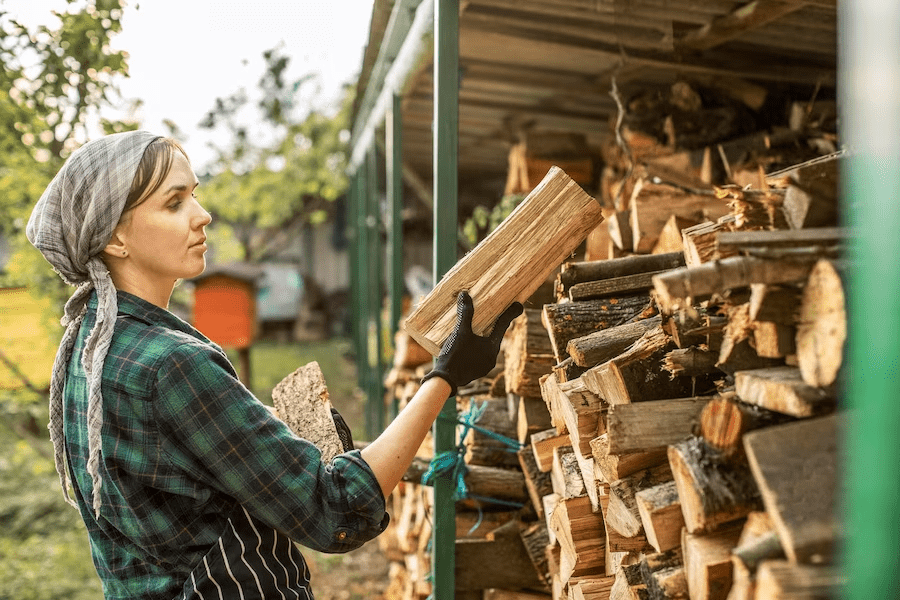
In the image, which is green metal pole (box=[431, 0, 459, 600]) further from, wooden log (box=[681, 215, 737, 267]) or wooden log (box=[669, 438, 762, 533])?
wooden log (box=[669, 438, 762, 533])

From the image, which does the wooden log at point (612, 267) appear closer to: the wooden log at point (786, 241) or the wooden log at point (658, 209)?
the wooden log at point (658, 209)

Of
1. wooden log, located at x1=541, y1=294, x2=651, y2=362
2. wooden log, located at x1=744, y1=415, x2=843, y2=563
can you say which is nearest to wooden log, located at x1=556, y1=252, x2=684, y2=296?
wooden log, located at x1=541, y1=294, x2=651, y2=362

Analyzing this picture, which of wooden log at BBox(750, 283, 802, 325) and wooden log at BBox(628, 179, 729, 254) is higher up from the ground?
wooden log at BBox(628, 179, 729, 254)

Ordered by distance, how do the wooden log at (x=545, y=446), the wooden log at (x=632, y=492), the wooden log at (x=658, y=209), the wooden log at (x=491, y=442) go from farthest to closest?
the wooden log at (x=491, y=442) < the wooden log at (x=658, y=209) < the wooden log at (x=545, y=446) < the wooden log at (x=632, y=492)

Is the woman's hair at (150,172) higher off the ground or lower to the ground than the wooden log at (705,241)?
higher

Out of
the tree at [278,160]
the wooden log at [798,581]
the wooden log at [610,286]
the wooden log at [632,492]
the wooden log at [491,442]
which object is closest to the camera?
the wooden log at [798,581]

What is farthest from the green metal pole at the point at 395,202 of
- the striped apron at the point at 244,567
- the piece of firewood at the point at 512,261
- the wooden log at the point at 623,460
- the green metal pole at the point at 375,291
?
the striped apron at the point at 244,567

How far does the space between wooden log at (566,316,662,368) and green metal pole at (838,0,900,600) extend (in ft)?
2.83

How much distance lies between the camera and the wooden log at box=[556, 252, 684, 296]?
2.09 m

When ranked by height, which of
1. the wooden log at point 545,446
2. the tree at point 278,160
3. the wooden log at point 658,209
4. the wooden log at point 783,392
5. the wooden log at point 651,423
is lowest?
the wooden log at point 545,446

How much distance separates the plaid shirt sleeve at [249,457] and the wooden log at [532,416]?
1.00 metres

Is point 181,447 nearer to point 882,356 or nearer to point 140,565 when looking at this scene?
point 140,565

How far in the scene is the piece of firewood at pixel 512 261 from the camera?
68.9 inches

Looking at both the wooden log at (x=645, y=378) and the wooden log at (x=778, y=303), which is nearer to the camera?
the wooden log at (x=778, y=303)
